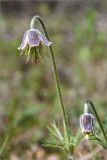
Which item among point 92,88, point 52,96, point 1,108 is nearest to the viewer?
point 1,108

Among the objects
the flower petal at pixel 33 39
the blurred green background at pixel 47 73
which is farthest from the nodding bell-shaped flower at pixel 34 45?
the blurred green background at pixel 47 73

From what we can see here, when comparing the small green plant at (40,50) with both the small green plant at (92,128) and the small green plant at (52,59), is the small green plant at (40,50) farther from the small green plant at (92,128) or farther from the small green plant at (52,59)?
the small green plant at (92,128)

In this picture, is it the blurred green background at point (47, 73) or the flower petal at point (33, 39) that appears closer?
the flower petal at point (33, 39)

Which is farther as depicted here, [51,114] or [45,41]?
[51,114]

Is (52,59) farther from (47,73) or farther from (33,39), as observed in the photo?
(47,73)

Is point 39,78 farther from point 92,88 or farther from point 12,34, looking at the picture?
point 12,34

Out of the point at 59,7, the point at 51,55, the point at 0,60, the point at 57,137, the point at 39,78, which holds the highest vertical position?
the point at 59,7

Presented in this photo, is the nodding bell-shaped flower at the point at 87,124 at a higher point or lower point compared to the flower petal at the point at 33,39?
lower

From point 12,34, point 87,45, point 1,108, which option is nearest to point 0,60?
point 12,34
